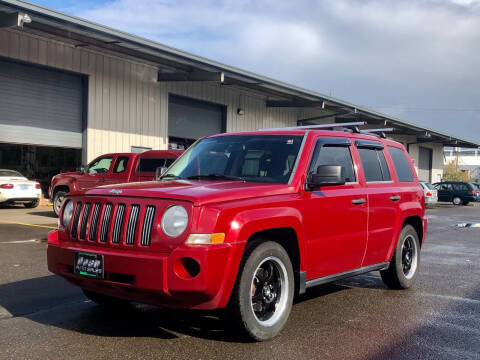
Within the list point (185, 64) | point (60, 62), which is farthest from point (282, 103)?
point (60, 62)

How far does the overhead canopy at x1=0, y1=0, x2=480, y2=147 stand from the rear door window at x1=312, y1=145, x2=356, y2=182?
1223 centimetres

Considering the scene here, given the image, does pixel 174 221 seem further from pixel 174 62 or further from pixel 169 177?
pixel 174 62

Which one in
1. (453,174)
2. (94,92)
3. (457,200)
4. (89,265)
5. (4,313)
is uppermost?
(94,92)

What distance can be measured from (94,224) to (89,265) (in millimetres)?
338

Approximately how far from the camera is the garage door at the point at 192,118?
24.1 metres

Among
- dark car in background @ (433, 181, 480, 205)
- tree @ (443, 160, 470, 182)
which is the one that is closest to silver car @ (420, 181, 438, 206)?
dark car in background @ (433, 181, 480, 205)

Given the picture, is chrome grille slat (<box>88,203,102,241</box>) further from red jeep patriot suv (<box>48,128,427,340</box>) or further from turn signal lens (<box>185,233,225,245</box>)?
turn signal lens (<box>185,233,225,245</box>)

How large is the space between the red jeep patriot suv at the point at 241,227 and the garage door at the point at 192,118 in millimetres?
18505

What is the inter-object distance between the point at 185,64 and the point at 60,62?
4599mm

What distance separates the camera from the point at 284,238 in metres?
4.73

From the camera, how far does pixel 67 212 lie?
478 cm

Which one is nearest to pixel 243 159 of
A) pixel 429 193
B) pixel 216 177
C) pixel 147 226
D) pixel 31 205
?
pixel 216 177

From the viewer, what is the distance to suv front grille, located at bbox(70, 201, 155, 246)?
4073 mm

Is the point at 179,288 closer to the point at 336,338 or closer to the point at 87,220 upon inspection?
the point at 87,220
